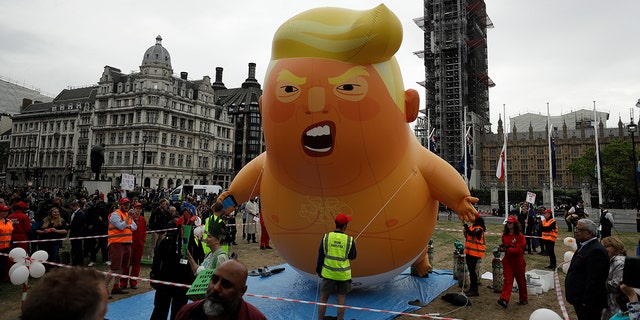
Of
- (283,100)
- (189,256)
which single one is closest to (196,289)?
(189,256)

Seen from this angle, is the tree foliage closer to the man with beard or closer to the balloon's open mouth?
the balloon's open mouth

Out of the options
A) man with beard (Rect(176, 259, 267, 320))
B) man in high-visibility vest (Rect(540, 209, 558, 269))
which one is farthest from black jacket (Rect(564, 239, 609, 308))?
man in high-visibility vest (Rect(540, 209, 558, 269))

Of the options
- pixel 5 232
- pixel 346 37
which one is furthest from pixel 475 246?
pixel 5 232

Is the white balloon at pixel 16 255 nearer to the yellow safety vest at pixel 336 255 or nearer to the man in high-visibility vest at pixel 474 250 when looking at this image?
the yellow safety vest at pixel 336 255

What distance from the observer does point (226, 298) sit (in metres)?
2.26

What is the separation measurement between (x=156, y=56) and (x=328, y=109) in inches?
2383

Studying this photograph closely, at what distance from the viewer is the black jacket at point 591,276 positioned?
4.26 metres

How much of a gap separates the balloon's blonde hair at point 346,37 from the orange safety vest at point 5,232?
22.0 feet

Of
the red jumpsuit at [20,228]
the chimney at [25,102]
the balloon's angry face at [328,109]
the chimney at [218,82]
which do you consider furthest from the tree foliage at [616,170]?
the chimney at [25,102]

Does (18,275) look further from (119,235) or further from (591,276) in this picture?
(591,276)

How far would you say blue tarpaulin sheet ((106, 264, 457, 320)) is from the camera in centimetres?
609

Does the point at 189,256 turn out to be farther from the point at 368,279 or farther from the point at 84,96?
the point at 84,96

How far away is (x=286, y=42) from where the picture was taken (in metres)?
5.30

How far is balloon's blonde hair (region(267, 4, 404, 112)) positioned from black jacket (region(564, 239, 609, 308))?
309 centimetres
